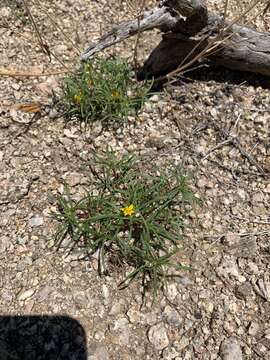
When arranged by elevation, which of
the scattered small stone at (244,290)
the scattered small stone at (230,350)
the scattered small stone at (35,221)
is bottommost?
the scattered small stone at (230,350)

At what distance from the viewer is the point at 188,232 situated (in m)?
2.57

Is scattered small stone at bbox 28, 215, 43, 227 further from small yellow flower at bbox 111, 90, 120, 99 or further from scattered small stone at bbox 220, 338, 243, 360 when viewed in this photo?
scattered small stone at bbox 220, 338, 243, 360

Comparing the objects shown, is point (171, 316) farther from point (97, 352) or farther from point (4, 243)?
point (4, 243)

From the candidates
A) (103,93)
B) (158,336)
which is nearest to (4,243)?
(158,336)

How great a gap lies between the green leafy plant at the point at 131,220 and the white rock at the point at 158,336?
0.71ft

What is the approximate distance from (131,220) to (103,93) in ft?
3.18

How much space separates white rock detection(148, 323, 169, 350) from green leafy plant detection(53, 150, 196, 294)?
218mm

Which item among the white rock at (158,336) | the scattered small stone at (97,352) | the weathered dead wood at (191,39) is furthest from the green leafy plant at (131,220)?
the weathered dead wood at (191,39)

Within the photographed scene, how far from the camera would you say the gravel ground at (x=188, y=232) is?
7.34ft

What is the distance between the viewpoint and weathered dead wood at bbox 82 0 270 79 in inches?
107

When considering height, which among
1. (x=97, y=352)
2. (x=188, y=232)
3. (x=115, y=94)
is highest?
(x=115, y=94)

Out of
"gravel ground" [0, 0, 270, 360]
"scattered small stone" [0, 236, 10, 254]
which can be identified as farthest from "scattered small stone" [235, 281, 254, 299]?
"scattered small stone" [0, 236, 10, 254]

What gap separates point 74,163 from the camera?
283 centimetres

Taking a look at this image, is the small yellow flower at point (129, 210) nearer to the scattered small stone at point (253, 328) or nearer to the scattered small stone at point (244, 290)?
the scattered small stone at point (244, 290)
